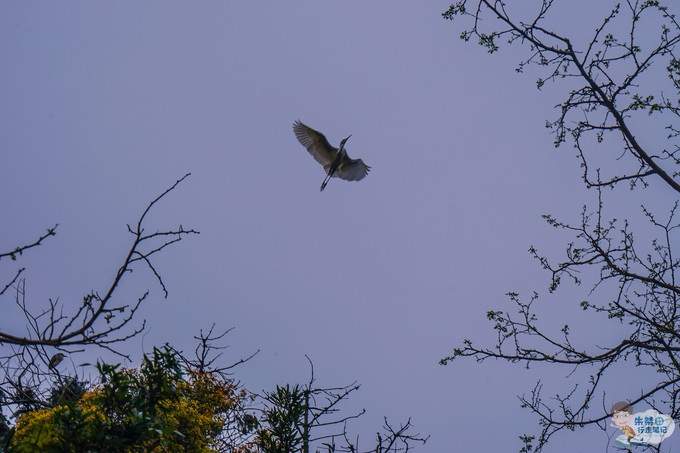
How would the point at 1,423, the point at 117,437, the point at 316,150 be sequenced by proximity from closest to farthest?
the point at 117,437 → the point at 1,423 → the point at 316,150

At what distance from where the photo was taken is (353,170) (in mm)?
12898

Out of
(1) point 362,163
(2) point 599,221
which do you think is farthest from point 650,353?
(1) point 362,163

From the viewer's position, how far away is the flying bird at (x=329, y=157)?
12.6 meters

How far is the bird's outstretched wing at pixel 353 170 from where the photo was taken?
1278 centimetres

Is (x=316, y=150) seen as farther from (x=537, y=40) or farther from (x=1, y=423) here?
(x=1, y=423)

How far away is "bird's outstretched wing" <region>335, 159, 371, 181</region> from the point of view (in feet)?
41.9

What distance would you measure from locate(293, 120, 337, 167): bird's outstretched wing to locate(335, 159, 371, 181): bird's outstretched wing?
Result: 29 cm

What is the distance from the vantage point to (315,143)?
1271 centimetres

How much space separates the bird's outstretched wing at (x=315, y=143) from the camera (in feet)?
41.3

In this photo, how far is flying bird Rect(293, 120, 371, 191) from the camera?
41.3 feet

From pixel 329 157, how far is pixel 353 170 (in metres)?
0.51

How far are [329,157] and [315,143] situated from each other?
360mm

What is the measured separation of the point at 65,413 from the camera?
3.93 meters

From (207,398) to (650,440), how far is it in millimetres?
3555
